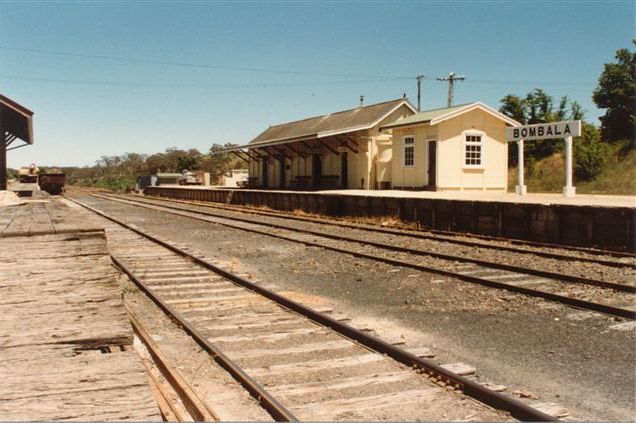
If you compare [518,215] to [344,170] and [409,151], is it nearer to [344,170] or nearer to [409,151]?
[409,151]

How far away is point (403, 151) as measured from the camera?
2669 centimetres

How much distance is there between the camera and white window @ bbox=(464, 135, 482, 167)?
2519 centimetres

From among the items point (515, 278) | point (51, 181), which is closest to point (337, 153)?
point (515, 278)

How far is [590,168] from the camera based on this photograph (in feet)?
109

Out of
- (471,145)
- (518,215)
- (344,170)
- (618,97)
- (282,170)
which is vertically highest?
(618,97)

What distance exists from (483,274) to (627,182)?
88.5 ft

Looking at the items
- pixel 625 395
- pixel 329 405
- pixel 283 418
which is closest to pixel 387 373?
pixel 329 405

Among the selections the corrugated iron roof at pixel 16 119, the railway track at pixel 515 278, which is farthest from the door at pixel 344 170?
the railway track at pixel 515 278

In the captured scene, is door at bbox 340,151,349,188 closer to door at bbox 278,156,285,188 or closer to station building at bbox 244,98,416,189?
station building at bbox 244,98,416,189

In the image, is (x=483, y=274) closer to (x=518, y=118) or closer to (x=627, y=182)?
(x=627, y=182)

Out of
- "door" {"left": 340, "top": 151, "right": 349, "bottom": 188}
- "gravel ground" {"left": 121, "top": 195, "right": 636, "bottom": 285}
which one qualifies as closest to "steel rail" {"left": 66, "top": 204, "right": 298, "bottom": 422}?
"gravel ground" {"left": 121, "top": 195, "right": 636, "bottom": 285}

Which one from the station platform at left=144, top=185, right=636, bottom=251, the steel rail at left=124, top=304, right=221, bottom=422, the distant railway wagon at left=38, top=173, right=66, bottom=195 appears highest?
the distant railway wagon at left=38, top=173, right=66, bottom=195

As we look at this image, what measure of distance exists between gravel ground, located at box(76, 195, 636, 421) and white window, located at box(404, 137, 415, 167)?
16764 mm

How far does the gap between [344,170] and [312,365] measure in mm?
26179
